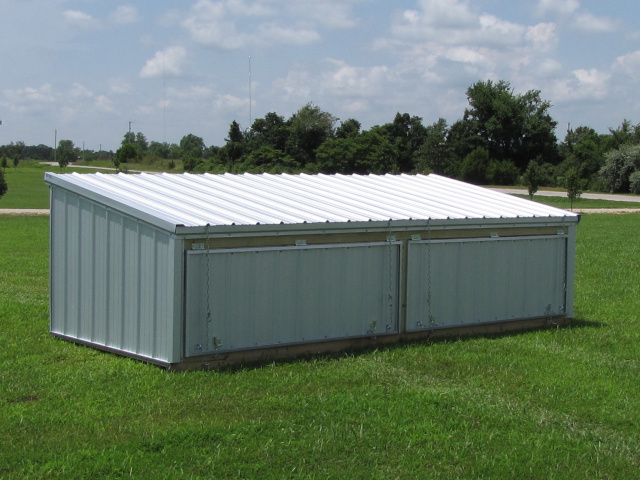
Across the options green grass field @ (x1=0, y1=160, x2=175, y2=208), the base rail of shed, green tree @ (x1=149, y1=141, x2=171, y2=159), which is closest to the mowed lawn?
Result: the base rail of shed

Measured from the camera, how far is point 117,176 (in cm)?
1334

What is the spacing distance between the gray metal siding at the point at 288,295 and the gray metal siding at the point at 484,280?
0.50 meters

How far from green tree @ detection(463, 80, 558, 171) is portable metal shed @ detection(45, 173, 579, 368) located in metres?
68.6

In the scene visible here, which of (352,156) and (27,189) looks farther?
(352,156)

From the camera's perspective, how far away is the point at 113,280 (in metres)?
10.9

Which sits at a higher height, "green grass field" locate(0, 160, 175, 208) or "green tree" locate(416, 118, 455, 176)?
"green tree" locate(416, 118, 455, 176)

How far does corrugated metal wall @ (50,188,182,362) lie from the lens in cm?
1016

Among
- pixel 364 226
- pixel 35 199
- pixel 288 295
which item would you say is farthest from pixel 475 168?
pixel 288 295

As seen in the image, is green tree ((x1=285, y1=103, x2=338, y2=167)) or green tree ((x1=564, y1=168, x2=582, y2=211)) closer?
green tree ((x1=564, y1=168, x2=582, y2=211))

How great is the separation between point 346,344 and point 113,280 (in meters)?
3.34

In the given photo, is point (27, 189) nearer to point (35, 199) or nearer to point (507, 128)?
point (35, 199)

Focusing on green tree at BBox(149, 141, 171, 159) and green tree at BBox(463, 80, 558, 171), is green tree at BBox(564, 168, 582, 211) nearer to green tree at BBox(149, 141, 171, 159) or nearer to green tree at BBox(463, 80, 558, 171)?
green tree at BBox(463, 80, 558, 171)

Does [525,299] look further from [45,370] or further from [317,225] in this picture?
[45,370]

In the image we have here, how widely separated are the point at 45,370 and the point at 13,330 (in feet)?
8.69
